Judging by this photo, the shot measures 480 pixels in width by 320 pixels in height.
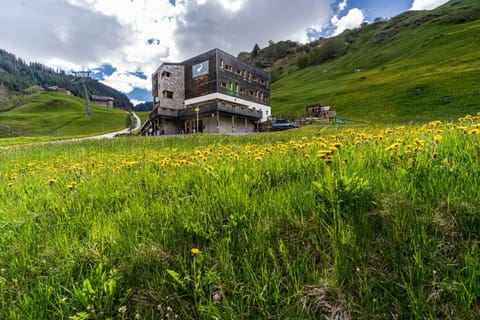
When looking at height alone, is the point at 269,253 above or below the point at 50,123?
below

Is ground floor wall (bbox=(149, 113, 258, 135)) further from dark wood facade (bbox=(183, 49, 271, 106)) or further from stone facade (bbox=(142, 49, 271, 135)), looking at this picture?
dark wood facade (bbox=(183, 49, 271, 106))

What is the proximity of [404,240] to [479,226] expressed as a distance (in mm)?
485

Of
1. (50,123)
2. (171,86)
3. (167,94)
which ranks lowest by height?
(50,123)

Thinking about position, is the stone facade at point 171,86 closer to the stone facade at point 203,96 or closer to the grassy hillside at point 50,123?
the stone facade at point 203,96

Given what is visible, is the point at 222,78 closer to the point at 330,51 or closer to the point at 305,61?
the point at 305,61

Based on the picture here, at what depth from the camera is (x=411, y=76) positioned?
42812 millimetres

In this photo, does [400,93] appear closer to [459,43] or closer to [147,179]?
[459,43]

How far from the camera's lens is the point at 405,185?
6.03ft

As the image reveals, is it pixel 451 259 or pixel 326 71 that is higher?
pixel 326 71

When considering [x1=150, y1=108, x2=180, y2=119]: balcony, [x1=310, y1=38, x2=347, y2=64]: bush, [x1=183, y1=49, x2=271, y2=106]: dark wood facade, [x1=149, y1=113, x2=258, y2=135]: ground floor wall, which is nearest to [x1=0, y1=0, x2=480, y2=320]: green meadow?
[x1=149, y1=113, x2=258, y2=135]: ground floor wall

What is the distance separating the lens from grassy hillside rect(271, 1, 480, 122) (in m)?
28.2

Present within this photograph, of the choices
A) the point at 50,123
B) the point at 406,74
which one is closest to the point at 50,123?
the point at 50,123

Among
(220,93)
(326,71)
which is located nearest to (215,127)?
(220,93)

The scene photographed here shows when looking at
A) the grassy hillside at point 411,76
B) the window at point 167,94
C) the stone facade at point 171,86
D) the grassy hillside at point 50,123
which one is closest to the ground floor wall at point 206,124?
the stone facade at point 171,86
